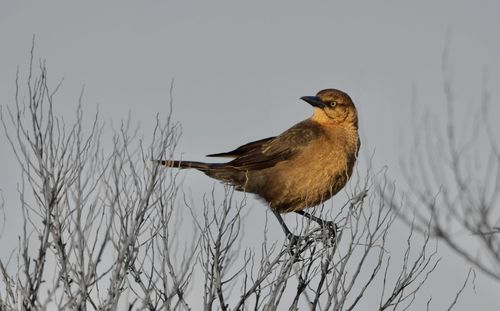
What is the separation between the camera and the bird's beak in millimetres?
9891

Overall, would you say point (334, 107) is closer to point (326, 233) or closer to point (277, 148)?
point (277, 148)

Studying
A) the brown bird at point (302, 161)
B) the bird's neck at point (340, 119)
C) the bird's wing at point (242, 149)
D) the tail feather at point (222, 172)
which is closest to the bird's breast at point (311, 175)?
the brown bird at point (302, 161)

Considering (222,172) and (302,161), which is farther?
(222,172)

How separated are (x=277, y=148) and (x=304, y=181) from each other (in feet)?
2.26

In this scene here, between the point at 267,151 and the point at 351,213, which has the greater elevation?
the point at 267,151

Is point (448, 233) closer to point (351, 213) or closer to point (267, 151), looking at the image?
point (351, 213)

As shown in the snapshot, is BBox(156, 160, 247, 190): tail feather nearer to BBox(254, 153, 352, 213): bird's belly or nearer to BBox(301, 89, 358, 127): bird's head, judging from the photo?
BBox(254, 153, 352, 213): bird's belly

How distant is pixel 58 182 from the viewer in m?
7.27

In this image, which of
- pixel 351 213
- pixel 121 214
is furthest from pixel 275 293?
pixel 121 214

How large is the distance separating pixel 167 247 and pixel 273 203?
2386 mm

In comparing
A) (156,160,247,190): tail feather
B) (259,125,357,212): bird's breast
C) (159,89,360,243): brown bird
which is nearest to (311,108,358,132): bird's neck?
(159,89,360,243): brown bird

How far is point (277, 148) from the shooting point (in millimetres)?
9914

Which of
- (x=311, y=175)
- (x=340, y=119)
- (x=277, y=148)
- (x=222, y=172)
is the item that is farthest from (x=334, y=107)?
(x=222, y=172)

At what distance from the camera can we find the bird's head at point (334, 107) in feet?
32.5
